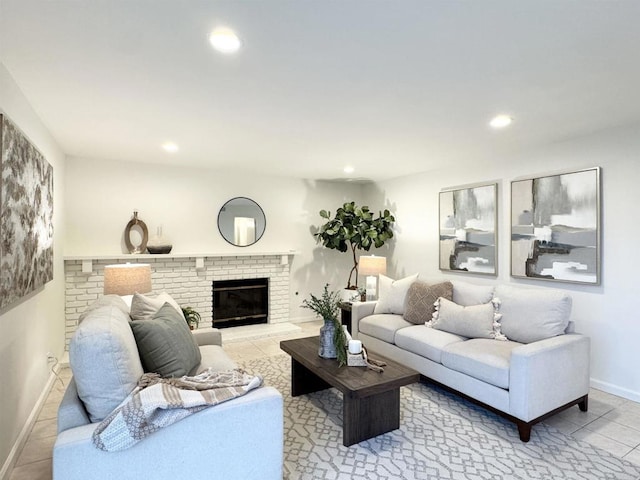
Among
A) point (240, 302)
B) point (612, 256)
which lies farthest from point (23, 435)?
point (612, 256)

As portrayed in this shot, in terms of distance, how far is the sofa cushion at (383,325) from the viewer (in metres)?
3.65

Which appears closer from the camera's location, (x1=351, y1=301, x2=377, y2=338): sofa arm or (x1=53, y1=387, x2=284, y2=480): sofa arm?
(x1=53, y1=387, x2=284, y2=480): sofa arm

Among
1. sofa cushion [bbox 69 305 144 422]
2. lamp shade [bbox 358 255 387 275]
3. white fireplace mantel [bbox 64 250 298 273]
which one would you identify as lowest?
sofa cushion [bbox 69 305 144 422]

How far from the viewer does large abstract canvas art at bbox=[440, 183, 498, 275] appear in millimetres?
4133

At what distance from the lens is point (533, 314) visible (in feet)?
9.67

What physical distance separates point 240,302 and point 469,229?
3356mm

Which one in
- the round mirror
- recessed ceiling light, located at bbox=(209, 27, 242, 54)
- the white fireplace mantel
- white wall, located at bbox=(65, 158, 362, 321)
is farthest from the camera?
the round mirror

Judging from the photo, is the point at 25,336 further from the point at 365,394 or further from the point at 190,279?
the point at 190,279

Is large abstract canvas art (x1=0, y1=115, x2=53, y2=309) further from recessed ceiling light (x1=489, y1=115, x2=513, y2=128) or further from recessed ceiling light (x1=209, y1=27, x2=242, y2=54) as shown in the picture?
recessed ceiling light (x1=489, y1=115, x2=513, y2=128)

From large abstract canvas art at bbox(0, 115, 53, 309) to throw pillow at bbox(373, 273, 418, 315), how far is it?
326 cm

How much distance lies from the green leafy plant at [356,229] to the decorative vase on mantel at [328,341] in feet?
8.77

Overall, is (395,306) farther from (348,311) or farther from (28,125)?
(28,125)

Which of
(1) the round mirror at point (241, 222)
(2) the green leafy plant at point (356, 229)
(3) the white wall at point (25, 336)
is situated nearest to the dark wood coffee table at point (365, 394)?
(3) the white wall at point (25, 336)

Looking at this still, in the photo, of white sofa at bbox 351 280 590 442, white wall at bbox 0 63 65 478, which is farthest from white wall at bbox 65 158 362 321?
white sofa at bbox 351 280 590 442
